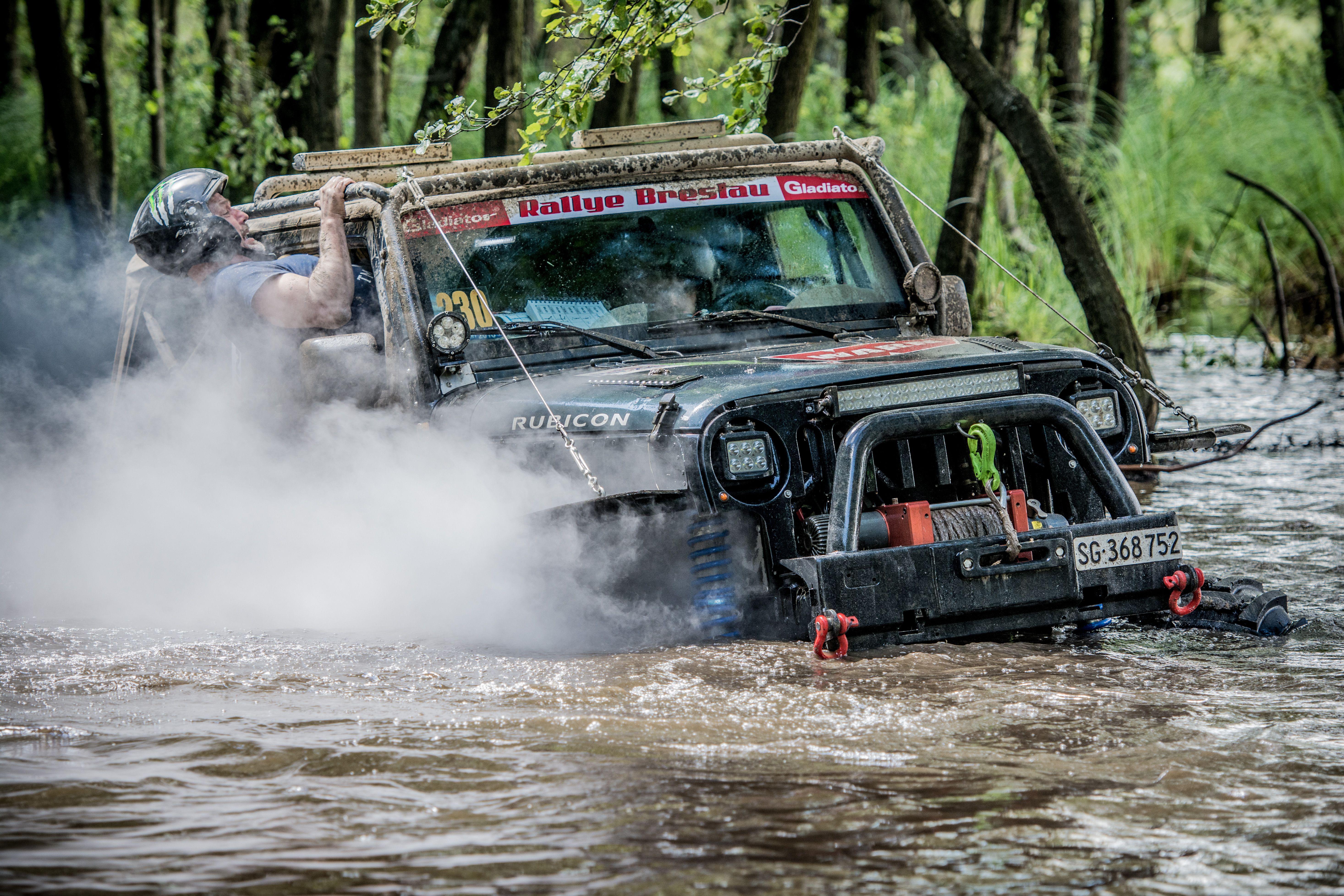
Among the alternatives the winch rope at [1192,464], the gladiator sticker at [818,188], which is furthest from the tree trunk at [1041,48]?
the gladiator sticker at [818,188]

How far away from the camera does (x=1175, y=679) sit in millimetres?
4676

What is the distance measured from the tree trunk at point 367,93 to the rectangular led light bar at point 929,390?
29.5 feet

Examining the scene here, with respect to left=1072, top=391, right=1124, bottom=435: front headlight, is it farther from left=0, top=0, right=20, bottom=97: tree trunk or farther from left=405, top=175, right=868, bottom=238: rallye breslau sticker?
left=0, top=0, right=20, bottom=97: tree trunk

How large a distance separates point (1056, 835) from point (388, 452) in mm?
3039

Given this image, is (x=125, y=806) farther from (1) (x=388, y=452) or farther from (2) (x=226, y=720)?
(1) (x=388, y=452)

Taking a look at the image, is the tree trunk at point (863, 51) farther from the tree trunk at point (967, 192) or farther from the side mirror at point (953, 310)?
the side mirror at point (953, 310)

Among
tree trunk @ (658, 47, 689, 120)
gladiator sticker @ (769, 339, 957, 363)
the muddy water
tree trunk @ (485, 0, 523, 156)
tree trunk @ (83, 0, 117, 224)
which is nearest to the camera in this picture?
the muddy water

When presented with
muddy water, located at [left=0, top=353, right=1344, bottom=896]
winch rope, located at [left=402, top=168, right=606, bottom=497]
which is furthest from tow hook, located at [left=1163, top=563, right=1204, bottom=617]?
winch rope, located at [left=402, top=168, right=606, bottom=497]

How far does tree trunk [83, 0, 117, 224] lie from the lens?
17.2 m

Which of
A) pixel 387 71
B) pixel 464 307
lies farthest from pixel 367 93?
pixel 464 307

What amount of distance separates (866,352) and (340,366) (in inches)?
70.2

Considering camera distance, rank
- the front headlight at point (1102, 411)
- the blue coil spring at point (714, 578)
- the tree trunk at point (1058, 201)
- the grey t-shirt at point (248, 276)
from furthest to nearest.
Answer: the tree trunk at point (1058, 201) < the grey t-shirt at point (248, 276) < the front headlight at point (1102, 411) < the blue coil spring at point (714, 578)

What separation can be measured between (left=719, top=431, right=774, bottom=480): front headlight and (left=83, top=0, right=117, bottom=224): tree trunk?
1384 centimetres

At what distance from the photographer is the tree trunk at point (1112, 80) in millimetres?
16047
